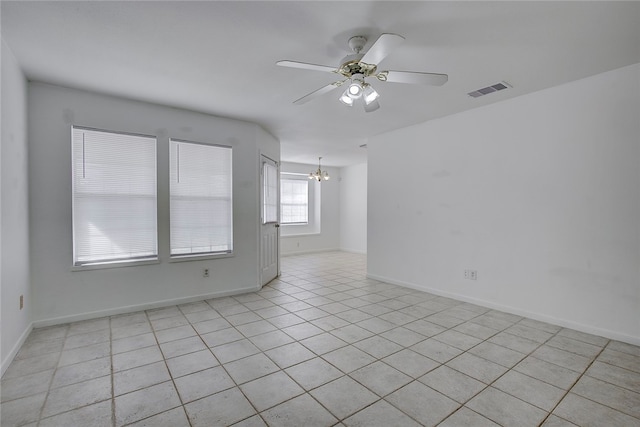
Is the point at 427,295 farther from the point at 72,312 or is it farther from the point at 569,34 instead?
the point at 72,312

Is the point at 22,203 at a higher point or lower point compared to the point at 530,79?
lower

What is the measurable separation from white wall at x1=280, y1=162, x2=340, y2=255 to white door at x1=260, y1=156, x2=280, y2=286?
2.45 meters

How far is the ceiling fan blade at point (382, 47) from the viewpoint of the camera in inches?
67.8

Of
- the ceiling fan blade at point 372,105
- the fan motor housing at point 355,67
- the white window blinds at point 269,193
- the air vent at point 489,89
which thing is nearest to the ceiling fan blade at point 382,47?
the fan motor housing at point 355,67

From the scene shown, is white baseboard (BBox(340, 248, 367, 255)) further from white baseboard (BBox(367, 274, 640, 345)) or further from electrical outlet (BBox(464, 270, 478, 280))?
electrical outlet (BBox(464, 270, 478, 280))

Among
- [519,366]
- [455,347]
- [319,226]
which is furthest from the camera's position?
[319,226]

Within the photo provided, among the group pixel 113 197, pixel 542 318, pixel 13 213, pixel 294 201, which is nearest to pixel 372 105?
pixel 542 318

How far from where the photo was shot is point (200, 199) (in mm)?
4113

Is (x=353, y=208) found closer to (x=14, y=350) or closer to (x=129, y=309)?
(x=129, y=309)

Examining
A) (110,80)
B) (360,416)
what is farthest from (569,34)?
(110,80)

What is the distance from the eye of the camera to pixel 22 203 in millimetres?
2832

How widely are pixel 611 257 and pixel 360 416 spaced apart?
2.77 metres

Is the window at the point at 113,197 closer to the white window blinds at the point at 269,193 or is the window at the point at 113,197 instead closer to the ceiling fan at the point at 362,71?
the white window blinds at the point at 269,193

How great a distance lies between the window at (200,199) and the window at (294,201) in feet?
12.6
